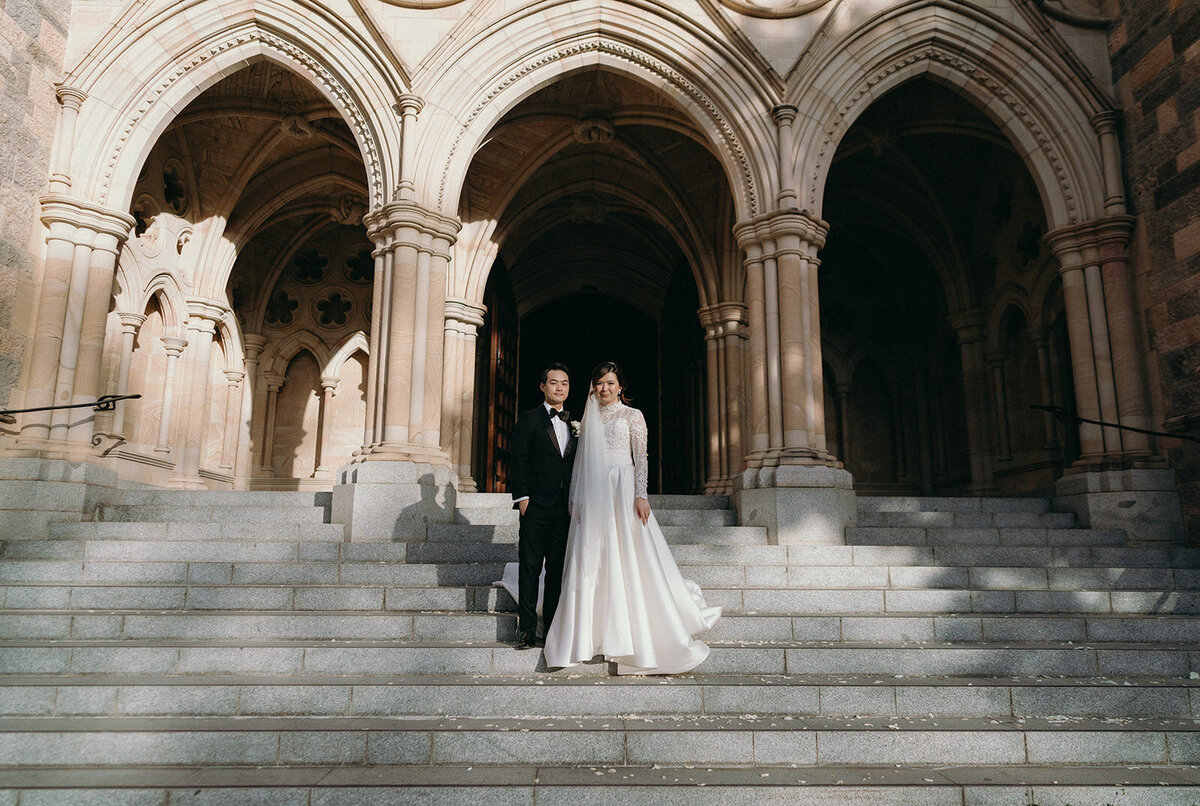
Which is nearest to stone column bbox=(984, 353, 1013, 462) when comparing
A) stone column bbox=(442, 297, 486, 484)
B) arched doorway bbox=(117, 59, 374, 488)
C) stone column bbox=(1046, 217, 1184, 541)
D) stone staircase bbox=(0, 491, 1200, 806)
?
stone column bbox=(1046, 217, 1184, 541)

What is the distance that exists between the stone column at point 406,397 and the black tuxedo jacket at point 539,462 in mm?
2668

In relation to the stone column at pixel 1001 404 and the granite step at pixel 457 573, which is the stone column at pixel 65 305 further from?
the stone column at pixel 1001 404

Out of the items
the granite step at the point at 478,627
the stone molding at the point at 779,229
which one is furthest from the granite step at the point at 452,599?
the stone molding at the point at 779,229

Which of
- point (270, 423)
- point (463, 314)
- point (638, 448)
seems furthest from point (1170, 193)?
point (270, 423)

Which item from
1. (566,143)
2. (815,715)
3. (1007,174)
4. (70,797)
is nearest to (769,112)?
(566,143)

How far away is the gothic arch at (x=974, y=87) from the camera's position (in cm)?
834

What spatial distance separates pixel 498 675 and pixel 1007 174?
11.0 meters

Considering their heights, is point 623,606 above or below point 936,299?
below

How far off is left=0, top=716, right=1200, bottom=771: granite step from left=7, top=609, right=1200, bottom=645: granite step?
112 centimetres

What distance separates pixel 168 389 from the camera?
1103 cm

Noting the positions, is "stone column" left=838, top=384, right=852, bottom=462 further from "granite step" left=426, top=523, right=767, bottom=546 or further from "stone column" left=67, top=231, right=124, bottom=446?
"stone column" left=67, top=231, right=124, bottom=446

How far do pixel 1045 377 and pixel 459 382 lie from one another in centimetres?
850

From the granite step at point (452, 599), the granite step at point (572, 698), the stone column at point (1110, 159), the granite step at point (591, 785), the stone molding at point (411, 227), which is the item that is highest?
the stone column at point (1110, 159)

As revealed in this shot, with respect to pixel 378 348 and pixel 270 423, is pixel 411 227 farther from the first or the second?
pixel 270 423
